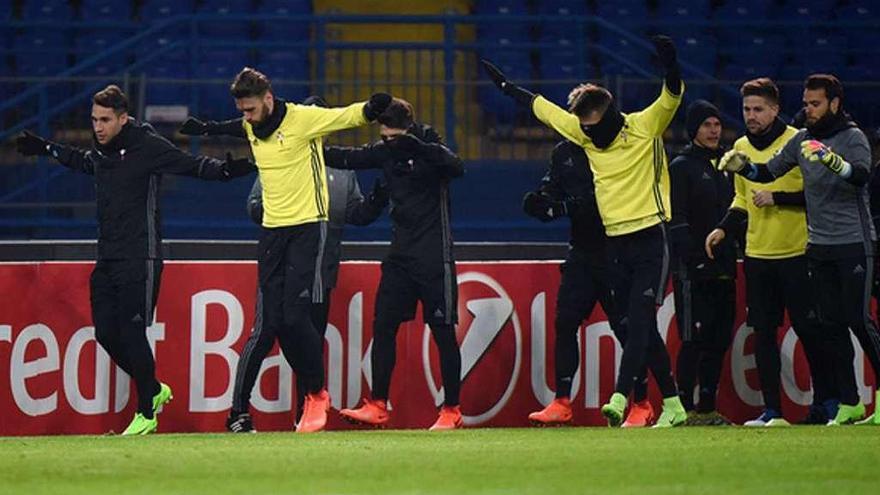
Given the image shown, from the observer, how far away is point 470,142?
1423 cm

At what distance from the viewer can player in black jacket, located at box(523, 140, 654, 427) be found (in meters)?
10.7

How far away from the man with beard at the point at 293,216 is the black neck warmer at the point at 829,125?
2.57 metres

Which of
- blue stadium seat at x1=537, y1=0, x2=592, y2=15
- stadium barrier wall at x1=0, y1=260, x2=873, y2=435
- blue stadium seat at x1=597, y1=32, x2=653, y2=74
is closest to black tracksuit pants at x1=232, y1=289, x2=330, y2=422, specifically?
stadium barrier wall at x1=0, y1=260, x2=873, y2=435

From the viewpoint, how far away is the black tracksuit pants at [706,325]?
11.0m

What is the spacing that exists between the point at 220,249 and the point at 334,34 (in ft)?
15.0

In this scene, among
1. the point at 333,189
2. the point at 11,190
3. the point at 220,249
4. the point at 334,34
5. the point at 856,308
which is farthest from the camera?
the point at 334,34

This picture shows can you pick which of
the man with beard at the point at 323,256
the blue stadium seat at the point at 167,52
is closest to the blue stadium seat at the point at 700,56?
the blue stadium seat at the point at 167,52

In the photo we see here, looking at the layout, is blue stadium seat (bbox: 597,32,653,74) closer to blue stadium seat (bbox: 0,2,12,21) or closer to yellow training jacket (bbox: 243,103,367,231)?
blue stadium seat (bbox: 0,2,12,21)

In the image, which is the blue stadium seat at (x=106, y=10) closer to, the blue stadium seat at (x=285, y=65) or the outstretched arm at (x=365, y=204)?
the blue stadium seat at (x=285, y=65)

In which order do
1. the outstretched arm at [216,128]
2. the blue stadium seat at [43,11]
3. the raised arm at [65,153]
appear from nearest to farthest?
the outstretched arm at [216,128] → the raised arm at [65,153] → the blue stadium seat at [43,11]

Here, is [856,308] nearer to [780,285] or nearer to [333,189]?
[780,285]

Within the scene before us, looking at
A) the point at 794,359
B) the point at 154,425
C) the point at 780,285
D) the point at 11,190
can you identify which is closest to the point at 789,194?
the point at 780,285

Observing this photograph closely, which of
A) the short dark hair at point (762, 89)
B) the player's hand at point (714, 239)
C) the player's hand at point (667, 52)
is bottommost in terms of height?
the player's hand at point (714, 239)

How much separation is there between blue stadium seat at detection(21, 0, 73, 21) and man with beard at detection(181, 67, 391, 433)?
7364 millimetres
